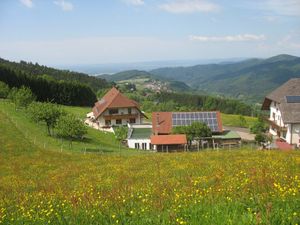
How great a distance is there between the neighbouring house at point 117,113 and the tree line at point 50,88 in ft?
106

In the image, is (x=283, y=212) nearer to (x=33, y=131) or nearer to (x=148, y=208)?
(x=148, y=208)

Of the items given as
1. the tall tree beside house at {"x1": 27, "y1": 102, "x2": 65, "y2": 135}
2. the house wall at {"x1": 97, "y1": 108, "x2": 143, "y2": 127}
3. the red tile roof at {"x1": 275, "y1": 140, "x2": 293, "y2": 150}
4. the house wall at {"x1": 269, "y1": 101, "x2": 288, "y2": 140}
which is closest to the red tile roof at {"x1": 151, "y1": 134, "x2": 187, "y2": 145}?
the red tile roof at {"x1": 275, "y1": 140, "x2": 293, "y2": 150}

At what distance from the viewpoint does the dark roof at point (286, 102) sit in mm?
56562

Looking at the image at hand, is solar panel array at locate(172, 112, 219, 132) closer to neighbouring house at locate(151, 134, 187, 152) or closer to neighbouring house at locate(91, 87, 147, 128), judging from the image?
neighbouring house at locate(151, 134, 187, 152)

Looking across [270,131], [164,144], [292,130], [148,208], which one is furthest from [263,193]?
[270,131]

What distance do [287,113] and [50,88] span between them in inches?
2998

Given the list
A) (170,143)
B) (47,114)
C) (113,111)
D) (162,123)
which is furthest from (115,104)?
(47,114)

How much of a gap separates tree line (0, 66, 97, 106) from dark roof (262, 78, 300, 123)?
67.4 m

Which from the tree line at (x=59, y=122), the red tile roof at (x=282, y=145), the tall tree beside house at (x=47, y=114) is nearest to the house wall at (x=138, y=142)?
the tree line at (x=59, y=122)

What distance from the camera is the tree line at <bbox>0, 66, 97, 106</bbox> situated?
106 meters

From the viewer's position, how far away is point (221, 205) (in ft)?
24.1

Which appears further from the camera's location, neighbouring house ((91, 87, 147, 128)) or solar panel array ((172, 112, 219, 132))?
neighbouring house ((91, 87, 147, 128))

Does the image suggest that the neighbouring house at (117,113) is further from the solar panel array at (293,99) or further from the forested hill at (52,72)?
the forested hill at (52,72)

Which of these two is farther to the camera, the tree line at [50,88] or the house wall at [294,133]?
the tree line at [50,88]
